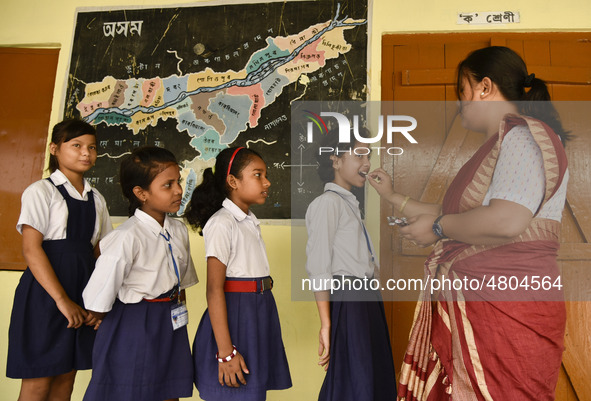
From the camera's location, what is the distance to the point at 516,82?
4.08ft

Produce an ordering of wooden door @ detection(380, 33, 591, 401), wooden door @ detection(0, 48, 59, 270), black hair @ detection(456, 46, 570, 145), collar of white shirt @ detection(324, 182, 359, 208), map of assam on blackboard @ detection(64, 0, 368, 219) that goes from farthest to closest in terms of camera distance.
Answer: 1. wooden door @ detection(0, 48, 59, 270)
2. map of assam on blackboard @ detection(64, 0, 368, 219)
3. wooden door @ detection(380, 33, 591, 401)
4. collar of white shirt @ detection(324, 182, 359, 208)
5. black hair @ detection(456, 46, 570, 145)

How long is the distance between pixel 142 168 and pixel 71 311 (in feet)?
1.87

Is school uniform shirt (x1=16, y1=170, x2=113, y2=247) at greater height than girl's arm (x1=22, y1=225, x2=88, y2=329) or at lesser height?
greater

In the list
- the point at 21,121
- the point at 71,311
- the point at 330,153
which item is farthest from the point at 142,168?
the point at 21,121

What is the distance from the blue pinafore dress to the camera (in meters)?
1.64

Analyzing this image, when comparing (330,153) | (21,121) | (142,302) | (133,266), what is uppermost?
(21,121)

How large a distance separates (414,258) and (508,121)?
1.38 meters

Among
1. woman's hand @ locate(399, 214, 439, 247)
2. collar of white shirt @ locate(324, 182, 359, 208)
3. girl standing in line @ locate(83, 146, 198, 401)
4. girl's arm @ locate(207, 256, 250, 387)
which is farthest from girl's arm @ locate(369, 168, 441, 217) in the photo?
girl standing in line @ locate(83, 146, 198, 401)

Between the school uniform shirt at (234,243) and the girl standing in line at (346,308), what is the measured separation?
19cm

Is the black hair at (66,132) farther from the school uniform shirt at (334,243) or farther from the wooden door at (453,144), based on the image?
Answer: the wooden door at (453,144)

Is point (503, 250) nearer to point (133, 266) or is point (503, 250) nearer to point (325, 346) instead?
point (325, 346)

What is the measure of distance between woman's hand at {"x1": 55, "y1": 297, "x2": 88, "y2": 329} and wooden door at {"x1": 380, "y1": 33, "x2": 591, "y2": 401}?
4.93 ft

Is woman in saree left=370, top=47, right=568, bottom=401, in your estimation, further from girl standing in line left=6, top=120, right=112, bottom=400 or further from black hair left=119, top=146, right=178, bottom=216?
girl standing in line left=6, top=120, right=112, bottom=400

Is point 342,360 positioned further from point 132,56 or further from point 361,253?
point 132,56
